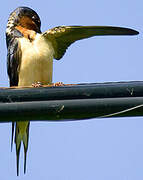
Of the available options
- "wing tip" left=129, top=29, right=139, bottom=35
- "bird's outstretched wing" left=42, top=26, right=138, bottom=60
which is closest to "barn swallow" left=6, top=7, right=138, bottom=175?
"bird's outstretched wing" left=42, top=26, right=138, bottom=60

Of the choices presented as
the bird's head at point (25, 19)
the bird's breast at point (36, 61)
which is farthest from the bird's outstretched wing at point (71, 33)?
the bird's head at point (25, 19)

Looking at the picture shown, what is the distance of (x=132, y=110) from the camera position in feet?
10.2

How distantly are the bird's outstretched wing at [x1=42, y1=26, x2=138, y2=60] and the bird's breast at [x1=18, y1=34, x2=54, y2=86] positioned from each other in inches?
5.7

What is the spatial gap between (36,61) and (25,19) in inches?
34.2

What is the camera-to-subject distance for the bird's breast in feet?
19.5

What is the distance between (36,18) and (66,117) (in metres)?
3.49

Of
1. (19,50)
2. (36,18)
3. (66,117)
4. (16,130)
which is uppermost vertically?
(36,18)

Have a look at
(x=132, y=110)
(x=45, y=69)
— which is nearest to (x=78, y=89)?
(x=132, y=110)

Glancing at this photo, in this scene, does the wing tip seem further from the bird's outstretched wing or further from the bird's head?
the bird's head

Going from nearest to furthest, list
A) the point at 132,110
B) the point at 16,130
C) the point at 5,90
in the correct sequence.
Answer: the point at 132,110 → the point at 5,90 → the point at 16,130

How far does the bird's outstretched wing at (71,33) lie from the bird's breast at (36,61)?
146mm

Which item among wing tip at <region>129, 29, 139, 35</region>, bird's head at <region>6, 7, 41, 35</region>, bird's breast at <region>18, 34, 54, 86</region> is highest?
bird's head at <region>6, 7, 41, 35</region>

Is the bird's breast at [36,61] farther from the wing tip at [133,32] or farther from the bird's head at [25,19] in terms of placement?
the wing tip at [133,32]

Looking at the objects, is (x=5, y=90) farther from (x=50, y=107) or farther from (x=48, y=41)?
(x=48, y=41)
